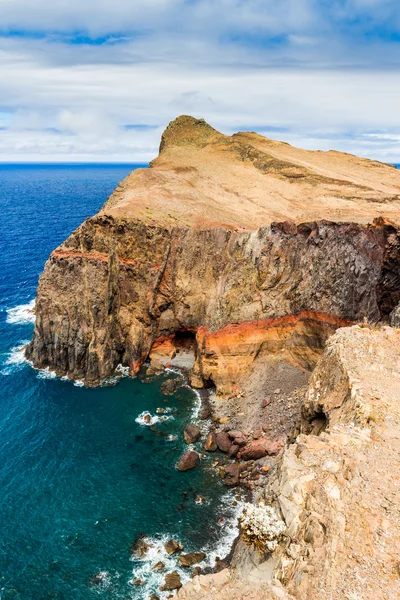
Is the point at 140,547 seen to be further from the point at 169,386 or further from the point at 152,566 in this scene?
the point at 169,386

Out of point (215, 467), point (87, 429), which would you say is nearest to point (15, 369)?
point (87, 429)

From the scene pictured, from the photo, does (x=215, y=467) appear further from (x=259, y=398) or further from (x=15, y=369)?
(x=15, y=369)

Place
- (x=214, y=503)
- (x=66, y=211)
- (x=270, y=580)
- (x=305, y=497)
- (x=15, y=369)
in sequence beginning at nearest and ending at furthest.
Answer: (x=270, y=580), (x=305, y=497), (x=214, y=503), (x=15, y=369), (x=66, y=211)

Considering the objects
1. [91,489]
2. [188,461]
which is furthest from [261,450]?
[91,489]

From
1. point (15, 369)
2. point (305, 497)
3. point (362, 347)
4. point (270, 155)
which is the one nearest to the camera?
point (305, 497)

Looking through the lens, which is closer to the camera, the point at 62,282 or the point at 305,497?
the point at 305,497

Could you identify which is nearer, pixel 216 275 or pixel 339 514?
pixel 339 514

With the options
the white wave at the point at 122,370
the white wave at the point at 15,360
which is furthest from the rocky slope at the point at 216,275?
the white wave at the point at 15,360
